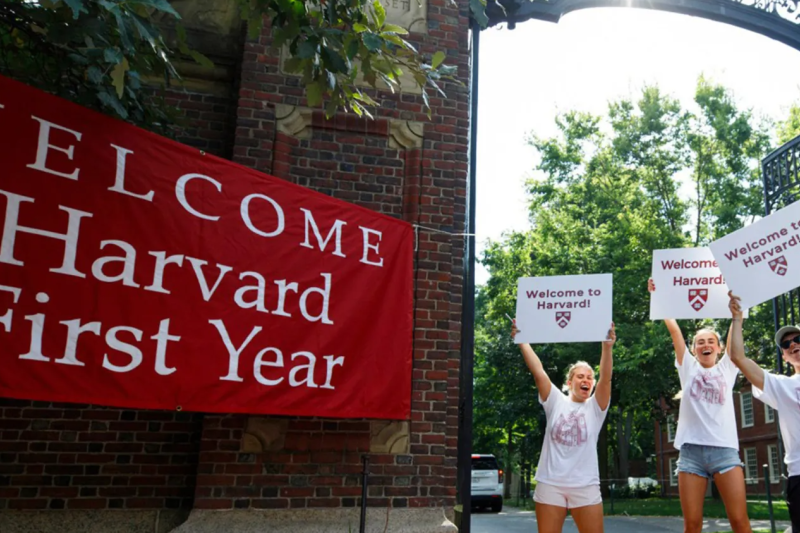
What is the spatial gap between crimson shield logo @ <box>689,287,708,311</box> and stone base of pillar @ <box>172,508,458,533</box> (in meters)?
2.65

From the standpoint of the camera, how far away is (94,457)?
19.1ft

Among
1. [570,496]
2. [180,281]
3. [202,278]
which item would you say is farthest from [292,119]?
[570,496]

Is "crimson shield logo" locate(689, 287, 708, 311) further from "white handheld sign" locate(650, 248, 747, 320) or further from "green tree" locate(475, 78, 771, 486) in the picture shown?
"green tree" locate(475, 78, 771, 486)

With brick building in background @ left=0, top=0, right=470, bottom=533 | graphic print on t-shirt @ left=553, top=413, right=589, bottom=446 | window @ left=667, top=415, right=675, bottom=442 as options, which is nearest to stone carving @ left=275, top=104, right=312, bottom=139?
brick building in background @ left=0, top=0, right=470, bottom=533

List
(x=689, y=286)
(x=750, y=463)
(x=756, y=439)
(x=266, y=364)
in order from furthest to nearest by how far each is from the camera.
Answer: (x=750, y=463) → (x=756, y=439) → (x=689, y=286) → (x=266, y=364)

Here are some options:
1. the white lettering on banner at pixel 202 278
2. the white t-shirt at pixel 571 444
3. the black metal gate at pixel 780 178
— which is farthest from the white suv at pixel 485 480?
the white lettering on banner at pixel 202 278

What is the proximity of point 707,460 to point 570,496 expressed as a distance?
1.08m

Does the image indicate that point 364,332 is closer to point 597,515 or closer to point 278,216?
Result: point 278,216

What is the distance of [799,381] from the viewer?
5.10m

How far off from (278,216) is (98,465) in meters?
2.39

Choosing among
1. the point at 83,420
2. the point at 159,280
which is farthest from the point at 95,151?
the point at 83,420

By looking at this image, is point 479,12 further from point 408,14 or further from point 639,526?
point 639,526

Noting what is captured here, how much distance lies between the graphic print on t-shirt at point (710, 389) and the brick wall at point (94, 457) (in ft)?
12.8

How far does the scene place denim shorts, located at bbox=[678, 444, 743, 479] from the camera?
528 centimetres
